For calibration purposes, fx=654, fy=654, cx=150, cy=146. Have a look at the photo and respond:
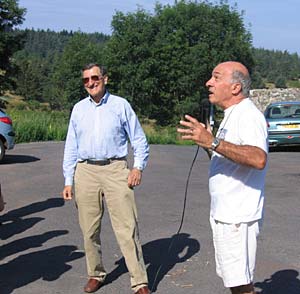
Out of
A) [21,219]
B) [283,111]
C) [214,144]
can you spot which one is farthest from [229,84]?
[283,111]

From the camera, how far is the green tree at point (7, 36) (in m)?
54.7

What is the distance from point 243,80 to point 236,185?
0.64 m

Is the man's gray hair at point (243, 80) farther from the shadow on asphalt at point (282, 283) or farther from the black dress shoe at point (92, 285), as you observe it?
the black dress shoe at point (92, 285)

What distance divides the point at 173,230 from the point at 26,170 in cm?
678

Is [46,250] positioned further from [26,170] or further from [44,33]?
[44,33]

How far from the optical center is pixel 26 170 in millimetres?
14344

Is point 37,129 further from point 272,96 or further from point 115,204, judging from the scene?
point 272,96

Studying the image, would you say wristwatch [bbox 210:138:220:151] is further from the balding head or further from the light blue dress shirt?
the light blue dress shirt

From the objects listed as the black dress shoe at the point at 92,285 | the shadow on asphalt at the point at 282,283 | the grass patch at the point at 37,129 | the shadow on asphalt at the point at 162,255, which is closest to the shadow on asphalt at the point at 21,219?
the shadow on asphalt at the point at 162,255

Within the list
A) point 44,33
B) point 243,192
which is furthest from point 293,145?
point 44,33

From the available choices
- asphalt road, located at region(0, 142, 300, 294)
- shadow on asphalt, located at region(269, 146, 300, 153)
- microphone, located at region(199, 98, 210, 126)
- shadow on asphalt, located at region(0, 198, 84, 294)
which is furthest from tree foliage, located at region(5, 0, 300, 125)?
microphone, located at region(199, 98, 210, 126)

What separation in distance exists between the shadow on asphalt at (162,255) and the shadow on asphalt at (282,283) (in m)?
0.97

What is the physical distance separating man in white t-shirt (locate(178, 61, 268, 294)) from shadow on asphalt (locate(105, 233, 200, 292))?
193 cm

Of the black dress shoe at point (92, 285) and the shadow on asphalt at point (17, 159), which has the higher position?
the black dress shoe at point (92, 285)
